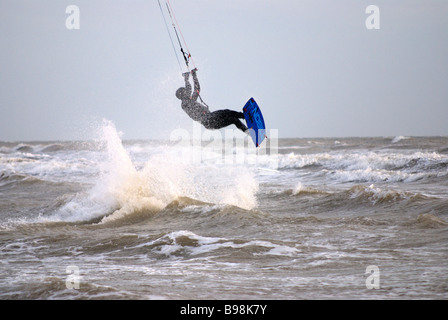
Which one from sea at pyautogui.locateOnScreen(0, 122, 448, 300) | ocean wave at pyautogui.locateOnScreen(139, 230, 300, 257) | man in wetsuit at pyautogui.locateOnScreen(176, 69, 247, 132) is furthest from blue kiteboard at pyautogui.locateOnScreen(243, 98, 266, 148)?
ocean wave at pyautogui.locateOnScreen(139, 230, 300, 257)

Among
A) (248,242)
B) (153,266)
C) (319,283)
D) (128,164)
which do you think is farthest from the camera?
(128,164)

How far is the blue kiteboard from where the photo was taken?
1097 cm

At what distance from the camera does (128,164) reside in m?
14.1

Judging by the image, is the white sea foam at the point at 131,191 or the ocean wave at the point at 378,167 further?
the ocean wave at the point at 378,167

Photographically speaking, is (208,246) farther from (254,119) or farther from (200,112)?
(254,119)

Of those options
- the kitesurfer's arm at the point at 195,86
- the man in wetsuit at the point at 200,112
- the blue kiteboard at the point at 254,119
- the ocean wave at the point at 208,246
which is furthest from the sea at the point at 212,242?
the kitesurfer's arm at the point at 195,86

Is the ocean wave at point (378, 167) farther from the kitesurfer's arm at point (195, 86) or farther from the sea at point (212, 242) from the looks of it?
the kitesurfer's arm at point (195, 86)

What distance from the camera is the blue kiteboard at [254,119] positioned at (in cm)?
1097

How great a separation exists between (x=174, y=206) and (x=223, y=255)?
500cm

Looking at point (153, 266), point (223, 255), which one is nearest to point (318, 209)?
point (223, 255)

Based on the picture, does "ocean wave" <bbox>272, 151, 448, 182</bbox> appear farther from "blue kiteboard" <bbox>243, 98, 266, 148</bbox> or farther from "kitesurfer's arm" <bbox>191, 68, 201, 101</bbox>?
"kitesurfer's arm" <bbox>191, 68, 201, 101</bbox>

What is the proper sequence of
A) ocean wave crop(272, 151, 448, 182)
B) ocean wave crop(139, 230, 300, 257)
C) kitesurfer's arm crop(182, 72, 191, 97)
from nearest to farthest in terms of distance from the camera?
ocean wave crop(139, 230, 300, 257) → kitesurfer's arm crop(182, 72, 191, 97) → ocean wave crop(272, 151, 448, 182)

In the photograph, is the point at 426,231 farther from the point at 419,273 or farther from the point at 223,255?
the point at 223,255

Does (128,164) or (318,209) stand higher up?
(128,164)
